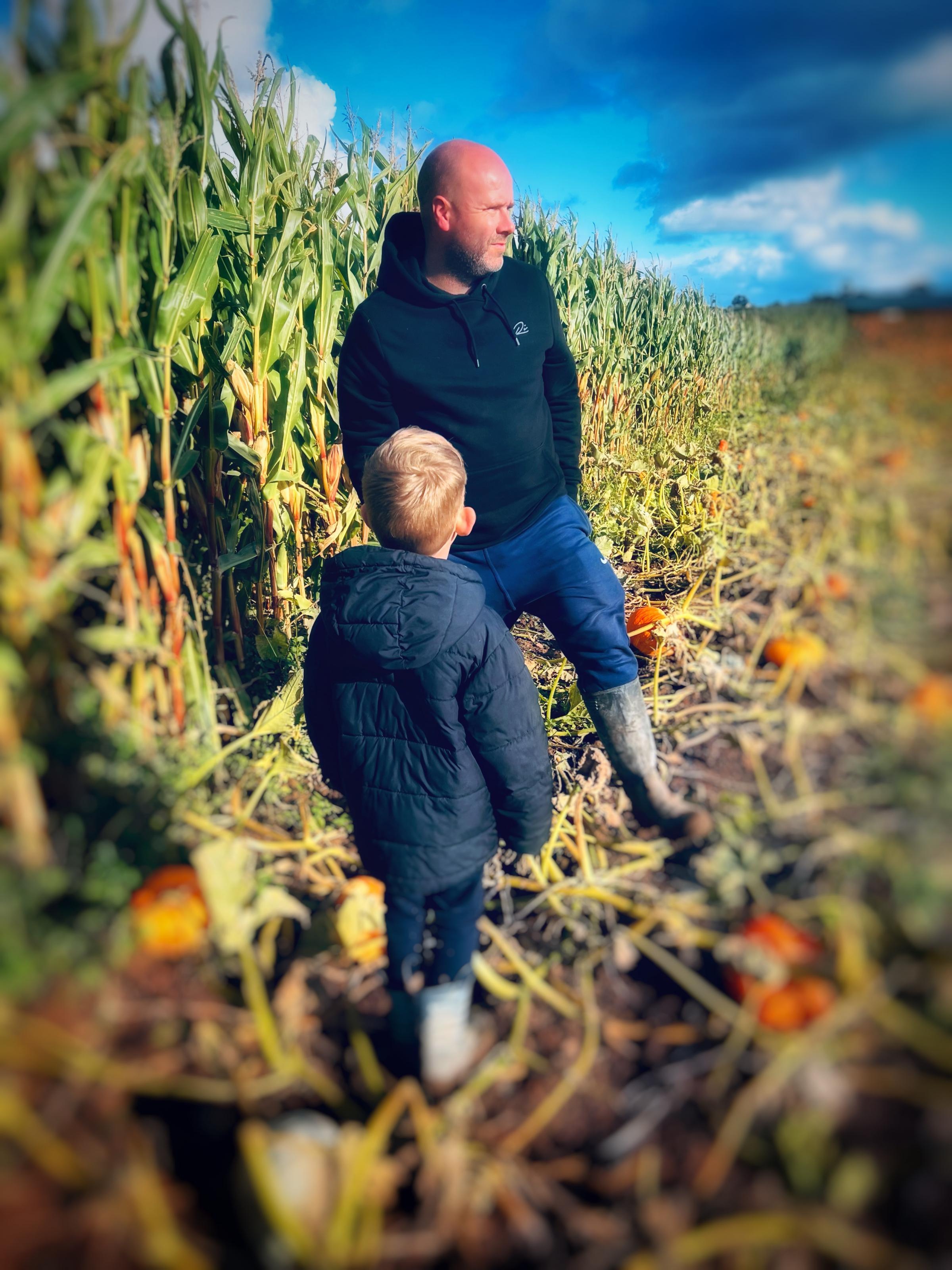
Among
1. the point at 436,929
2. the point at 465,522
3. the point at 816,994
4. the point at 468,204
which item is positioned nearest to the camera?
the point at 816,994

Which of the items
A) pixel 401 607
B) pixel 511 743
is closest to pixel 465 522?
pixel 401 607

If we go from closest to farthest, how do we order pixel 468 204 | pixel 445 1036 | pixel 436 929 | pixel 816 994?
pixel 816 994 → pixel 445 1036 → pixel 436 929 → pixel 468 204

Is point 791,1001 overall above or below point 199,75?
below

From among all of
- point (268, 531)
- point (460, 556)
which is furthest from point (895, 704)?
point (268, 531)

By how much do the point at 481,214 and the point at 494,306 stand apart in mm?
288

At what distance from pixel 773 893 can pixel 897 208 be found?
1.23m

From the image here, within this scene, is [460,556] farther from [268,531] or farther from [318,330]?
[318,330]

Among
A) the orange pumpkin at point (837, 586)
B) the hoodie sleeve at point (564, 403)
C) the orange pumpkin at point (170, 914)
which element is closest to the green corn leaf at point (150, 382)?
the orange pumpkin at point (170, 914)

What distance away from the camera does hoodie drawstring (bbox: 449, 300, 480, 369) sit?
240 centimetres

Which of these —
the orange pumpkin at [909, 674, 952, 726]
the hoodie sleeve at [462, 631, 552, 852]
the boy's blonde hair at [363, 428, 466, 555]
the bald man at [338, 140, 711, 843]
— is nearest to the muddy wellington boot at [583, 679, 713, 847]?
the bald man at [338, 140, 711, 843]

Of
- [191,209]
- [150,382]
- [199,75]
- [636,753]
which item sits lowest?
[636,753]

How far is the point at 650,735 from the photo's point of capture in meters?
2.16

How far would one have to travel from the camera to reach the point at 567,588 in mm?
2342

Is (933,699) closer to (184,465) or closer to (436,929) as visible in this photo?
(436,929)
